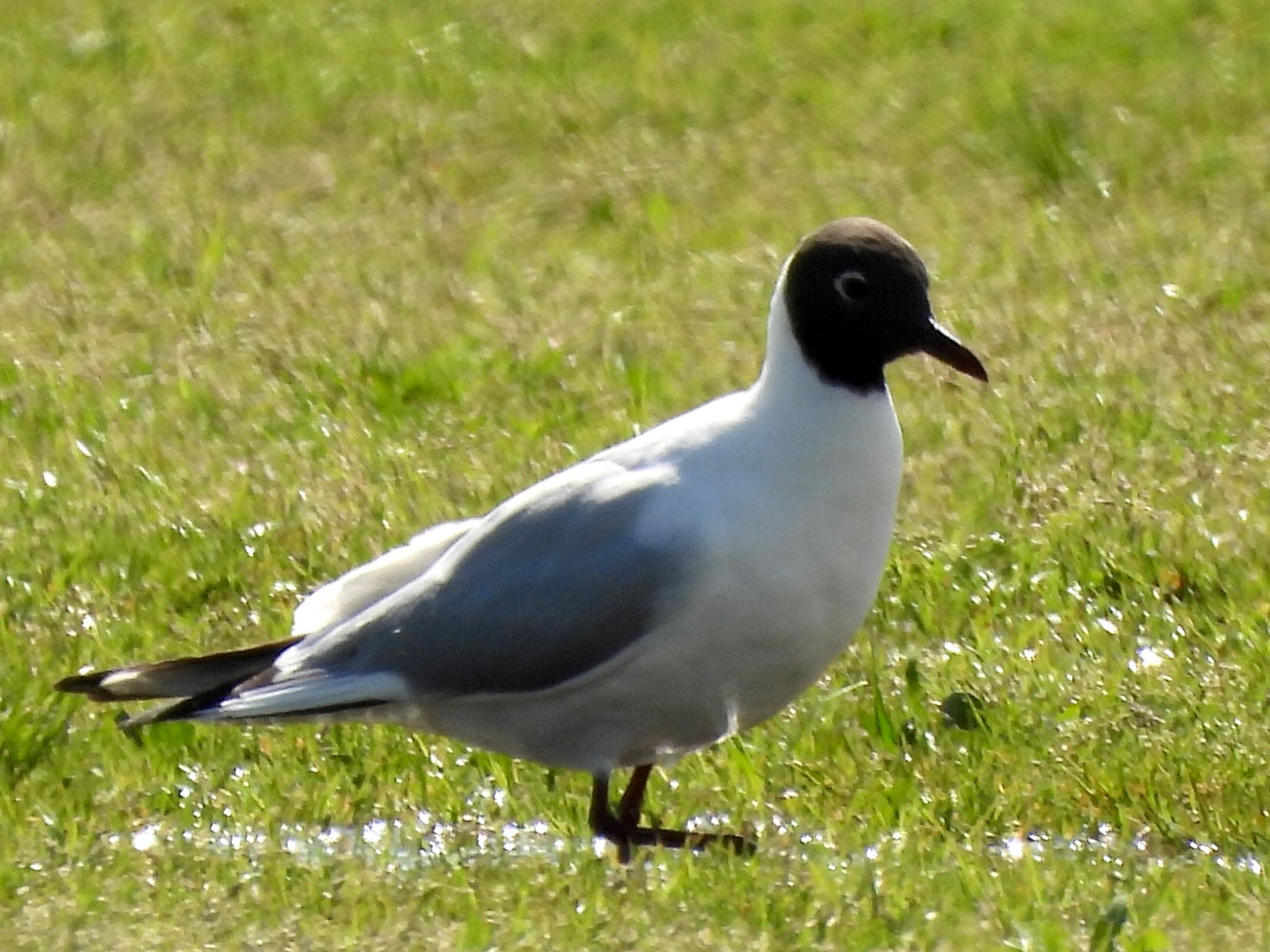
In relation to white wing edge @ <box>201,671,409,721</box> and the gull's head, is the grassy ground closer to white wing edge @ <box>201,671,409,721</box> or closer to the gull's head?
white wing edge @ <box>201,671,409,721</box>

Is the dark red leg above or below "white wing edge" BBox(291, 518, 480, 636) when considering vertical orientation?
below

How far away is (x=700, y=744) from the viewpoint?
496 centimetres

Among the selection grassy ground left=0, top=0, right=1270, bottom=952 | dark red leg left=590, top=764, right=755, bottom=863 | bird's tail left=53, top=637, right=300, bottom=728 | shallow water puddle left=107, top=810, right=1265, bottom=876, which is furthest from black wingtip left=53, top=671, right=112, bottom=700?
dark red leg left=590, top=764, right=755, bottom=863

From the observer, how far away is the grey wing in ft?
15.8

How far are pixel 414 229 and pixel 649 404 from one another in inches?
88.2

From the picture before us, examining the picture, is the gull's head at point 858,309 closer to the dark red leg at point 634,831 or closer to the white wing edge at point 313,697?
the dark red leg at point 634,831

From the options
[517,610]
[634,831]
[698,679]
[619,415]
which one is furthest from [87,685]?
[619,415]

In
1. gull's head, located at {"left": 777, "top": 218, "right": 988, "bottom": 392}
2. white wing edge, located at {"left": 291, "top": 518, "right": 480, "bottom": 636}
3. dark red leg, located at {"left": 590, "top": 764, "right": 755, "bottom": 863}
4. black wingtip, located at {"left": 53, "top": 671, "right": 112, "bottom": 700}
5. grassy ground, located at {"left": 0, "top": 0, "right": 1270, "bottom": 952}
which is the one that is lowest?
grassy ground, located at {"left": 0, "top": 0, "right": 1270, "bottom": 952}

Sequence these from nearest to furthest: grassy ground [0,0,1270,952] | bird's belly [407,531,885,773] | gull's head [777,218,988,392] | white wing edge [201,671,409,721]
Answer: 1. grassy ground [0,0,1270,952]
2. bird's belly [407,531,885,773]
3. gull's head [777,218,988,392]
4. white wing edge [201,671,409,721]

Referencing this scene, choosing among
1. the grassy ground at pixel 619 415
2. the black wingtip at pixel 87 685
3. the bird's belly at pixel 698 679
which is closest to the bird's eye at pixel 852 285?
the bird's belly at pixel 698 679

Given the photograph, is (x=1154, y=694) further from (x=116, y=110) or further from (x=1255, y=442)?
(x=116, y=110)

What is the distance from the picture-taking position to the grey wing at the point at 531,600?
4801 millimetres

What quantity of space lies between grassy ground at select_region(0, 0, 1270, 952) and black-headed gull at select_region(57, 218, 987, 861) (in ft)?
0.64

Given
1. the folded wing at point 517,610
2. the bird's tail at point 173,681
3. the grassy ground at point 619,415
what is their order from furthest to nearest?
the bird's tail at point 173,681, the folded wing at point 517,610, the grassy ground at point 619,415
